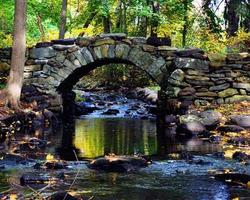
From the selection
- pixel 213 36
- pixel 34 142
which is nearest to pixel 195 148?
pixel 34 142

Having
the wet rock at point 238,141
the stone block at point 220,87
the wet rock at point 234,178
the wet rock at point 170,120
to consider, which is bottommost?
the wet rock at point 234,178

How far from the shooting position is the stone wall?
1501cm

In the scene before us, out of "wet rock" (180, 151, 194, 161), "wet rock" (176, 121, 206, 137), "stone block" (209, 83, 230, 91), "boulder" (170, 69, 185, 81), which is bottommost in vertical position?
"wet rock" (180, 151, 194, 161)

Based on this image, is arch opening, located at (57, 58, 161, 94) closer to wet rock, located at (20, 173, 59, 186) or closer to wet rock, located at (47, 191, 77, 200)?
wet rock, located at (20, 173, 59, 186)

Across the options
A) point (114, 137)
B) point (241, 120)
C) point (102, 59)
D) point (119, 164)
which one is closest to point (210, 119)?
point (241, 120)

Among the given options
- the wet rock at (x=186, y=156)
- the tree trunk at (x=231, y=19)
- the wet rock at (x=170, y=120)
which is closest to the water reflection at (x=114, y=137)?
the wet rock at (x=170, y=120)

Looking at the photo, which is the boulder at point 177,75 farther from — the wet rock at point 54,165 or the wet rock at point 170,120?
the wet rock at point 54,165

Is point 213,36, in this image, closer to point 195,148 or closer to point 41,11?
point 41,11

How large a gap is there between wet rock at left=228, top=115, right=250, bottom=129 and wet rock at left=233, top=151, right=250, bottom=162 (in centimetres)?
335

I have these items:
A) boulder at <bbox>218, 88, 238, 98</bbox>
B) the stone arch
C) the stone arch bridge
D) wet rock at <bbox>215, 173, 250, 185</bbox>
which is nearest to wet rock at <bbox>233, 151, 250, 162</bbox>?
wet rock at <bbox>215, 173, 250, 185</bbox>

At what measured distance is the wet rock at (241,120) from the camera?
1220 centimetres

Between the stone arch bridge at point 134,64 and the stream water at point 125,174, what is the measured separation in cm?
232

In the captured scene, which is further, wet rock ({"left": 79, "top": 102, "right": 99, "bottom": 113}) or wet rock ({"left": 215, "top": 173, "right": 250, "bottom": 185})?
wet rock ({"left": 79, "top": 102, "right": 99, "bottom": 113})

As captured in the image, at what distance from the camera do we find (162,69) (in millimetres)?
15531
